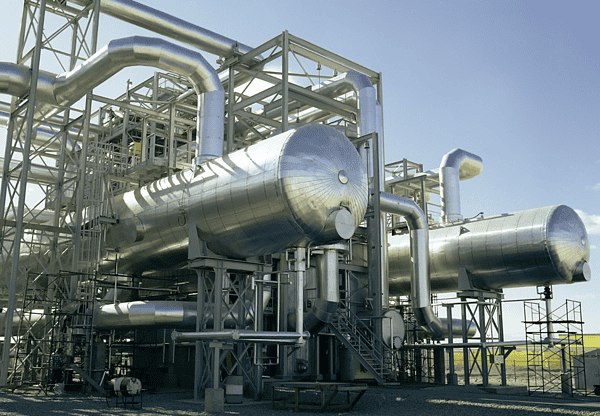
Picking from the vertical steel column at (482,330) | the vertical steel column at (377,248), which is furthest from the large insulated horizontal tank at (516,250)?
the vertical steel column at (377,248)

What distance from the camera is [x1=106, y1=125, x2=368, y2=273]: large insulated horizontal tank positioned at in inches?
537

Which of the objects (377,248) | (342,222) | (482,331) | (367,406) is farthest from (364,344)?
(342,222)

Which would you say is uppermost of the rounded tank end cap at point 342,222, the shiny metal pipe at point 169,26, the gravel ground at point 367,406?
the shiny metal pipe at point 169,26

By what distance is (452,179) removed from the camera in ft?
90.3

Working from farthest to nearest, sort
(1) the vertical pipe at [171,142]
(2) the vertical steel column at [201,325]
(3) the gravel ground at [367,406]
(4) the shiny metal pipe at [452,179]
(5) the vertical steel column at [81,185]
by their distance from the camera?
1. (4) the shiny metal pipe at [452,179]
2. (5) the vertical steel column at [81,185]
3. (1) the vertical pipe at [171,142]
4. (2) the vertical steel column at [201,325]
5. (3) the gravel ground at [367,406]

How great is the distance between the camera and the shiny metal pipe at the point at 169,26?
74.0 feet

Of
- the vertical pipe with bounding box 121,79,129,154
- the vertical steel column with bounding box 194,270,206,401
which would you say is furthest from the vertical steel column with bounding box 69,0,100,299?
the vertical steel column with bounding box 194,270,206,401

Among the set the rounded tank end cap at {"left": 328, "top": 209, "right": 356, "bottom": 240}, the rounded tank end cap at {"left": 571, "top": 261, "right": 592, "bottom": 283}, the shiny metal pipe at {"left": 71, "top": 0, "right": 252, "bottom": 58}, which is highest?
the shiny metal pipe at {"left": 71, "top": 0, "right": 252, "bottom": 58}

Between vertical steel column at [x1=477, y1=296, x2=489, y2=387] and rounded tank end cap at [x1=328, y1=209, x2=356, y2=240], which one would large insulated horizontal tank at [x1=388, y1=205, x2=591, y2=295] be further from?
rounded tank end cap at [x1=328, y1=209, x2=356, y2=240]

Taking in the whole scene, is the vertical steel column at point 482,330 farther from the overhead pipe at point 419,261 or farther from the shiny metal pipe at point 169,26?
the shiny metal pipe at point 169,26

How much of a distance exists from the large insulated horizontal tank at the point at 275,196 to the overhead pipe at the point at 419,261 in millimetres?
8241

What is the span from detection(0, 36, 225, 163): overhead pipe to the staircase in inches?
315

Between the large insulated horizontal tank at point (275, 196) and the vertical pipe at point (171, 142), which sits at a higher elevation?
the vertical pipe at point (171, 142)

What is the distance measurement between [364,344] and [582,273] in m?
8.10
